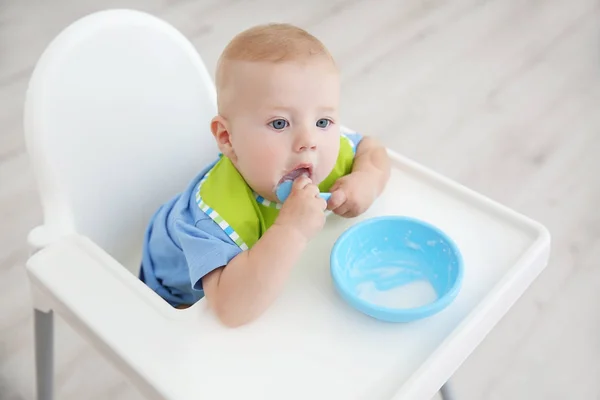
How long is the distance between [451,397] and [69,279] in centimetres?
59

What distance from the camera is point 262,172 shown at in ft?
2.20

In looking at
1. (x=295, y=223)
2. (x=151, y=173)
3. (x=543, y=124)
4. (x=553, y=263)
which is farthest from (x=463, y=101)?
(x=295, y=223)

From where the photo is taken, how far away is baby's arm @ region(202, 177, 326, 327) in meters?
0.62

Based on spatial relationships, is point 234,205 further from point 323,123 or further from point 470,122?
point 470,122

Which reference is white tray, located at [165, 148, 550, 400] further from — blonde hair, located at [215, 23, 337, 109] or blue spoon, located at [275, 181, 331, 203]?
blonde hair, located at [215, 23, 337, 109]

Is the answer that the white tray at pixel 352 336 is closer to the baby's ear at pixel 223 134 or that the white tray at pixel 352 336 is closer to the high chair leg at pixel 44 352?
the baby's ear at pixel 223 134

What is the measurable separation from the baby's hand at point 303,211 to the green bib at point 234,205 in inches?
2.0

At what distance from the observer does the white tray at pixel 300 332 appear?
574mm

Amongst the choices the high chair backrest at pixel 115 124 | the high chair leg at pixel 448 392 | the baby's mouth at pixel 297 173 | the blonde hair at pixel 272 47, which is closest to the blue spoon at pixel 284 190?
the baby's mouth at pixel 297 173

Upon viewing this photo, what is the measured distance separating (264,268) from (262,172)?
10 centimetres

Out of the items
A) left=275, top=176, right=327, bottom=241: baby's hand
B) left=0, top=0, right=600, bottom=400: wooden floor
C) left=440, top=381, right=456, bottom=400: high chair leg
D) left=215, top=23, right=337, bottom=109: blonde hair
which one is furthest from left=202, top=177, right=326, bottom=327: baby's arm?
left=0, top=0, right=600, bottom=400: wooden floor

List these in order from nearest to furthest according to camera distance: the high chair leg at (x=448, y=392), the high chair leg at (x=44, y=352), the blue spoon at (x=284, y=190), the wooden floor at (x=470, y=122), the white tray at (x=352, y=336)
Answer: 1. the white tray at (x=352, y=336)
2. the blue spoon at (x=284, y=190)
3. the high chair leg at (x=44, y=352)
4. the high chair leg at (x=448, y=392)
5. the wooden floor at (x=470, y=122)

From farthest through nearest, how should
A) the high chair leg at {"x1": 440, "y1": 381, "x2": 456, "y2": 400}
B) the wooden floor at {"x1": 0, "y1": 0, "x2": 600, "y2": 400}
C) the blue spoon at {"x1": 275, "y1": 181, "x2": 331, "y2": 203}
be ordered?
1. the wooden floor at {"x1": 0, "y1": 0, "x2": 600, "y2": 400}
2. the high chair leg at {"x1": 440, "y1": 381, "x2": 456, "y2": 400}
3. the blue spoon at {"x1": 275, "y1": 181, "x2": 331, "y2": 203}

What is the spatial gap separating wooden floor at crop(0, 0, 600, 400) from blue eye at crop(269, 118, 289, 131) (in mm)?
686
